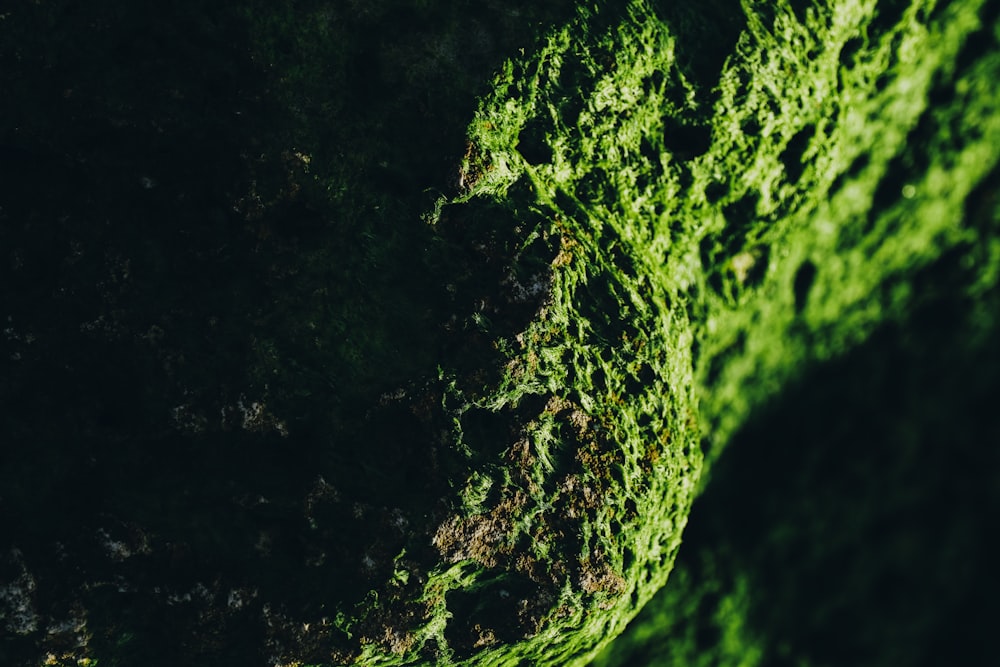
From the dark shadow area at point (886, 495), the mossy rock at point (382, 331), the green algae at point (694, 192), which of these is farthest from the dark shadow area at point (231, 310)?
the dark shadow area at point (886, 495)

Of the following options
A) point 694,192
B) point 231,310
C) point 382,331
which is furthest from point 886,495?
point 231,310

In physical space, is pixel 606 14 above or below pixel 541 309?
above

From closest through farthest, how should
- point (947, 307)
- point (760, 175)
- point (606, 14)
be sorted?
point (606, 14) → point (760, 175) → point (947, 307)

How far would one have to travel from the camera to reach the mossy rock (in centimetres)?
273

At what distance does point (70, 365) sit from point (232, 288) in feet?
2.21

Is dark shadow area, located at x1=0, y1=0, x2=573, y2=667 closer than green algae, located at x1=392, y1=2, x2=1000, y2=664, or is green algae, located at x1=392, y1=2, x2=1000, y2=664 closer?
dark shadow area, located at x1=0, y1=0, x2=573, y2=667

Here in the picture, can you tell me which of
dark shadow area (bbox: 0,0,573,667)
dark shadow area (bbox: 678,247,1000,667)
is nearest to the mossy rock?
dark shadow area (bbox: 0,0,573,667)

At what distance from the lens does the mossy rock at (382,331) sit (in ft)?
8.96

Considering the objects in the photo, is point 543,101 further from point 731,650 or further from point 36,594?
point 731,650

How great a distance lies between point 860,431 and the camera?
3.91 metres

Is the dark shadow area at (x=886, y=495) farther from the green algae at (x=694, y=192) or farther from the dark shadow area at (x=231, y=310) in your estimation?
the dark shadow area at (x=231, y=310)

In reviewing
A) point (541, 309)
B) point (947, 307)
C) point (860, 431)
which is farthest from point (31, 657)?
point (947, 307)

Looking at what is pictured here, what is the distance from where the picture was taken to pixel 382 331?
291cm

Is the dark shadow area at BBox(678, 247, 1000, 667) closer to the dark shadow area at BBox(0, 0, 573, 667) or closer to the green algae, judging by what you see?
the green algae
